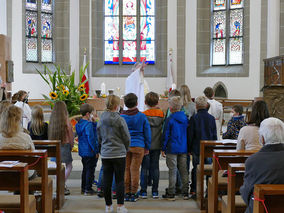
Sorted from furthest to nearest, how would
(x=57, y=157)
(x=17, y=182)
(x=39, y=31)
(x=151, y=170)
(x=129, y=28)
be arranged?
(x=129, y=28) < (x=39, y=31) < (x=151, y=170) < (x=57, y=157) < (x=17, y=182)

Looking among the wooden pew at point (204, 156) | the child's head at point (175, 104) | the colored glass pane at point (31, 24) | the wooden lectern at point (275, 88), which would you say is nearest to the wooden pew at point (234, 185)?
the wooden pew at point (204, 156)

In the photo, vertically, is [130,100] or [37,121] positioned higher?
[130,100]

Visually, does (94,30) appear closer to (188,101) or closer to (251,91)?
(251,91)

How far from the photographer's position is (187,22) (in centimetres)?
1467

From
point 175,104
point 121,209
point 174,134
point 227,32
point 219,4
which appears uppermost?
point 219,4

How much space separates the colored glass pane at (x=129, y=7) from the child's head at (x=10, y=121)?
38.1ft

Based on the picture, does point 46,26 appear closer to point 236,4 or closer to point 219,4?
point 219,4

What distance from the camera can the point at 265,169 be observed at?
2914mm

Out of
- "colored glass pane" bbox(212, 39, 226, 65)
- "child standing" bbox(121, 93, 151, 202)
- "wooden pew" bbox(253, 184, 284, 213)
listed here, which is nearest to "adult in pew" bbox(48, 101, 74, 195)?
"child standing" bbox(121, 93, 151, 202)

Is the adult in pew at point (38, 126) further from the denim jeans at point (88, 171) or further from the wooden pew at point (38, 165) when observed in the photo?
the wooden pew at point (38, 165)

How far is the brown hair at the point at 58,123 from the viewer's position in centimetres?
534

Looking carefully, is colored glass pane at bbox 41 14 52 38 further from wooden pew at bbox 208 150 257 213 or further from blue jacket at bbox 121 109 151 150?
wooden pew at bbox 208 150 257 213

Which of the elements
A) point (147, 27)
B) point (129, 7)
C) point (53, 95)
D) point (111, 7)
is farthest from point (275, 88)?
point (111, 7)

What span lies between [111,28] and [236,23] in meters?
4.11
